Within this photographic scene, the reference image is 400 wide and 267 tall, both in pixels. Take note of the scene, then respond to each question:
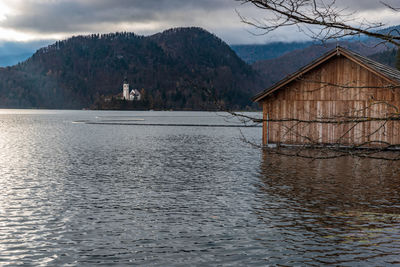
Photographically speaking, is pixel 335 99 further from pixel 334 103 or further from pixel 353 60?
pixel 353 60

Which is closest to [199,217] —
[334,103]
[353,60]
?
[353,60]

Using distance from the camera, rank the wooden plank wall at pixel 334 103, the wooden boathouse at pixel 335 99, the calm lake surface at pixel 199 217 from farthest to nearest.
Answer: the wooden plank wall at pixel 334 103, the wooden boathouse at pixel 335 99, the calm lake surface at pixel 199 217

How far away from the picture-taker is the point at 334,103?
3167cm

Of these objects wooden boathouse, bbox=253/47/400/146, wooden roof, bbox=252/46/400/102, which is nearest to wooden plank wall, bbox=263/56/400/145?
wooden boathouse, bbox=253/47/400/146

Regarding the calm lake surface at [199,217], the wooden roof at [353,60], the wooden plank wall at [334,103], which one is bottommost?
the calm lake surface at [199,217]

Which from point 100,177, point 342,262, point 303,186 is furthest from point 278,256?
point 100,177

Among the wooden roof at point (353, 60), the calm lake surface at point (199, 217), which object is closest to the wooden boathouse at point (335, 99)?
the wooden roof at point (353, 60)

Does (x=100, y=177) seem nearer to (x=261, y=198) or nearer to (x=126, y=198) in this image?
(x=126, y=198)

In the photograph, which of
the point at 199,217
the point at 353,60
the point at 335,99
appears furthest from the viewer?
the point at 335,99

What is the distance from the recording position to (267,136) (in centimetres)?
3350

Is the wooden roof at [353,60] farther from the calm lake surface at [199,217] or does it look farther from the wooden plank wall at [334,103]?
the calm lake surface at [199,217]

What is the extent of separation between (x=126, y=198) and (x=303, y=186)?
693cm

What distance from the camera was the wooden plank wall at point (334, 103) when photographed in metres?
30.3

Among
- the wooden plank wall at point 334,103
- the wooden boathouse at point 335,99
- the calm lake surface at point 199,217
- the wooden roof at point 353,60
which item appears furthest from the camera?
→ the wooden plank wall at point 334,103
